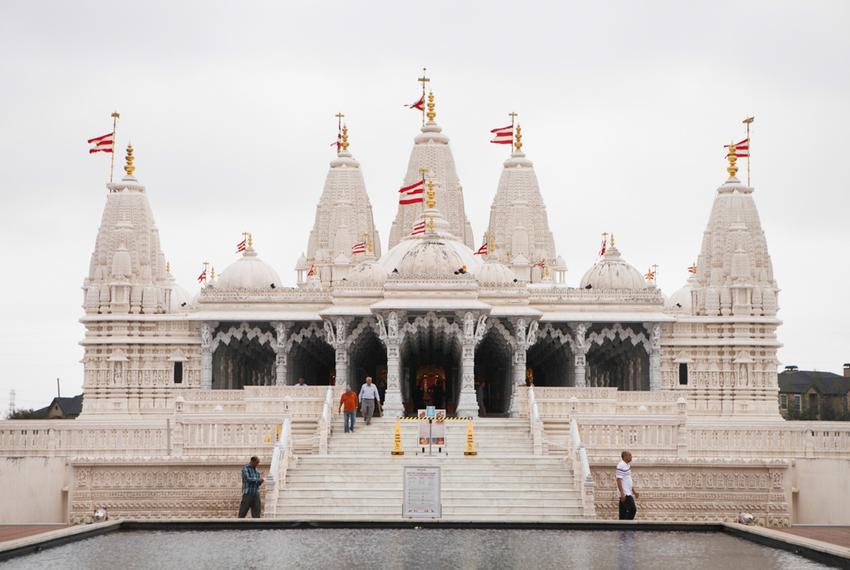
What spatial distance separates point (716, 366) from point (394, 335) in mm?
12420

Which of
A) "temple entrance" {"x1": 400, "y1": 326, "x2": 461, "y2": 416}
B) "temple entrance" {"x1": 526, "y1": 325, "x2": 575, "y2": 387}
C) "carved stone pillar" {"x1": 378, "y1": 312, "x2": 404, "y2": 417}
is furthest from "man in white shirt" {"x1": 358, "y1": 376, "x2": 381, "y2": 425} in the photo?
"temple entrance" {"x1": 526, "y1": 325, "x2": 575, "y2": 387}

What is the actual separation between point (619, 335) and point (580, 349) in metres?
1.57

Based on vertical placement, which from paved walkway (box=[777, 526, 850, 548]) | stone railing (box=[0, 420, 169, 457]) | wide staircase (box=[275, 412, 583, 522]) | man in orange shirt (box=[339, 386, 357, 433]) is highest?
man in orange shirt (box=[339, 386, 357, 433])

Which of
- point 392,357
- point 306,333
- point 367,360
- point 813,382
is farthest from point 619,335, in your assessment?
point 813,382

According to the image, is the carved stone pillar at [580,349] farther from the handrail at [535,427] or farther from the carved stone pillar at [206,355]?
the carved stone pillar at [206,355]

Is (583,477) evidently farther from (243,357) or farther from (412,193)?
(243,357)

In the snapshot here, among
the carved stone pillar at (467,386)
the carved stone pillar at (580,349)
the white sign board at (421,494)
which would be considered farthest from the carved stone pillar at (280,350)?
the white sign board at (421,494)

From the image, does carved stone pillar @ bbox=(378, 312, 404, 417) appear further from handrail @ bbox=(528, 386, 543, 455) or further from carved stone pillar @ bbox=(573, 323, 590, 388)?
carved stone pillar @ bbox=(573, 323, 590, 388)

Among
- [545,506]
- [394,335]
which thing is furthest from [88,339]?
[545,506]

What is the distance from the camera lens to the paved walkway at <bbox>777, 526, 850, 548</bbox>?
20761mm

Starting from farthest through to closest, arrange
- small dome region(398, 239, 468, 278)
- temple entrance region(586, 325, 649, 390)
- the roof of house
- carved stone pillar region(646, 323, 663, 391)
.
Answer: the roof of house
temple entrance region(586, 325, 649, 390)
carved stone pillar region(646, 323, 663, 391)
small dome region(398, 239, 468, 278)

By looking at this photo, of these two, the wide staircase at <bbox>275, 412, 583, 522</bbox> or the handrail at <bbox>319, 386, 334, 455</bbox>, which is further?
the handrail at <bbox>319, 386, 334, 455</bbox>

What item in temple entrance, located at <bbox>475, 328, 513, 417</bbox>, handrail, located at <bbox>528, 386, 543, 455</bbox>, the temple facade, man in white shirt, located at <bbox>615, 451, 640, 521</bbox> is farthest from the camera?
A: temple entrance, located at <bbox>475, 328, 513, 417</bbox>

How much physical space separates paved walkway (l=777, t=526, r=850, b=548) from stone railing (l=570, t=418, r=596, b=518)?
4.56 m
